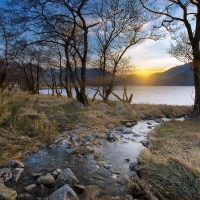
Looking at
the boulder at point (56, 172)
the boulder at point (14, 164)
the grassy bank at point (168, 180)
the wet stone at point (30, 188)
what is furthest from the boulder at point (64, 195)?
the boulder at point (14, 164)

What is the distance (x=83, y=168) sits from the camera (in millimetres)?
4059

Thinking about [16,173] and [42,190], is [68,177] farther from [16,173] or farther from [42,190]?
[16,173]

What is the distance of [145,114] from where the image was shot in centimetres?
1141

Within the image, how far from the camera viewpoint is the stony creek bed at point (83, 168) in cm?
318

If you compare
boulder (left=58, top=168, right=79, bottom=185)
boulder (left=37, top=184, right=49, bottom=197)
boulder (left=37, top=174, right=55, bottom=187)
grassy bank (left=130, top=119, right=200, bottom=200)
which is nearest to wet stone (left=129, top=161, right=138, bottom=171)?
grassy bank (left=130, top=119, right=200, bottom=200)

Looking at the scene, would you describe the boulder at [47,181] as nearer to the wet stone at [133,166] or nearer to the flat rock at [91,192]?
the flat rock at [91,192]

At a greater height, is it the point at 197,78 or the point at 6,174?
the point at 197,78

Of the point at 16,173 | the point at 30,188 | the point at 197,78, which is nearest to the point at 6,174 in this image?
the point at 16,173

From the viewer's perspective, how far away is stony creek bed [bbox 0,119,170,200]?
3.18m

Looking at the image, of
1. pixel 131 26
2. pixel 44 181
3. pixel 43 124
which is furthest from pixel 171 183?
pixel 131 26

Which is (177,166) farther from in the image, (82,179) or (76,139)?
(76,139)

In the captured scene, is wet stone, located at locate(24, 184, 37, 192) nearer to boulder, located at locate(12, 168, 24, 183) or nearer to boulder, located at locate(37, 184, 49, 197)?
boulder, located at locate(37, 184, 49, 197)

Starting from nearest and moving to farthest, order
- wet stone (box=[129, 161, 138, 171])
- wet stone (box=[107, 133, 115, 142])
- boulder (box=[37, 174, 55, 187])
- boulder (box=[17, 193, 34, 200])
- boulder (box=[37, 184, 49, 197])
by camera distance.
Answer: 1. boulder (box=[17, 193, 34, 200])
2. boulder (box=[37, 184, 49, 197])
3. boulder (box=[37, 174, 55, 187])
4. wet stone (box=[129, 161, 138, 171])
5. wet stone (box=[107, 133, 115, 142])

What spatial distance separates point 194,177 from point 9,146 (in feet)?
13.6
